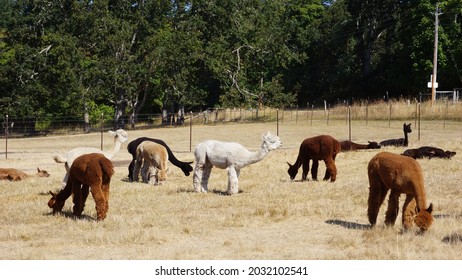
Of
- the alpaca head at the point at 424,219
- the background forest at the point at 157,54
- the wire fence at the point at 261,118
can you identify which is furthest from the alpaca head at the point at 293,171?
the background forest at the point at 157,54

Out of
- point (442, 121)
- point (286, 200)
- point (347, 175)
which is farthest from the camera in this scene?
point (442, 121)

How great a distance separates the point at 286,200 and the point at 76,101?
37.2 metres

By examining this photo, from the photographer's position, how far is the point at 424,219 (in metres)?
11.0

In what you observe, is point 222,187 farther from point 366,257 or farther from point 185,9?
point 185,9

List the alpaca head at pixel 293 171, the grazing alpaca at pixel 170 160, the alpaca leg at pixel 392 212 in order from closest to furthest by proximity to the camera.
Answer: the alpaca leg at pixel 392 212
the alpaca head at pixel 293 171
the grazing alpaca at pixel 170 160

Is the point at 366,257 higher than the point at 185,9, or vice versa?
the point at 185,9

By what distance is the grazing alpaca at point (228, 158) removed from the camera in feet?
54.9

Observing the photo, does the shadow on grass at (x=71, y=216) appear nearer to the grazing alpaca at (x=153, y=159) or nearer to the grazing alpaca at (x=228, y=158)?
the grazing alpaca at (x=228, y=158)

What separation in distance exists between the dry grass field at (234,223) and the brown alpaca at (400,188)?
0.89ft

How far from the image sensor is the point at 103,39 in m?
52.9

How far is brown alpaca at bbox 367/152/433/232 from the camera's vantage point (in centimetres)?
1119

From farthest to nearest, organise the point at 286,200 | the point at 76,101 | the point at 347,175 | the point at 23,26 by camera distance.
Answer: the point at 23,26 → the point at 76,101 → the point at 347,175 → the point at 286,200

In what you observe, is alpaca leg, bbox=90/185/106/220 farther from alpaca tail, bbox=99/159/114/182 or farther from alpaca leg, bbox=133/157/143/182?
alpaca leg, bbox=133/157/143/182

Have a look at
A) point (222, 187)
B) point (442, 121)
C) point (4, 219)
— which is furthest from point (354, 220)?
point (442, 121)
